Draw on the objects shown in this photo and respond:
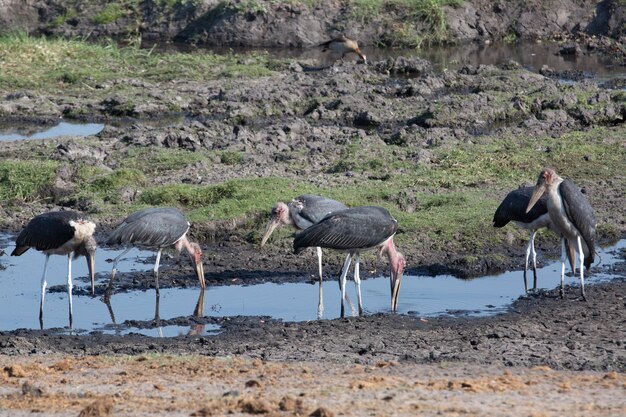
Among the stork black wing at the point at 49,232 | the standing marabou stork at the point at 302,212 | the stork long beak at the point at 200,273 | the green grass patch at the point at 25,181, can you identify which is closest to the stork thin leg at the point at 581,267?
the standing marabou stork at the point at 302,212

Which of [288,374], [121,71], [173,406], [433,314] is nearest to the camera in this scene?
[173,406]

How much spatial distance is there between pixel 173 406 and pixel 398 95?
15.5 m

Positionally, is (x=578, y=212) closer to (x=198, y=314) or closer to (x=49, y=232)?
(x=198, y=314)

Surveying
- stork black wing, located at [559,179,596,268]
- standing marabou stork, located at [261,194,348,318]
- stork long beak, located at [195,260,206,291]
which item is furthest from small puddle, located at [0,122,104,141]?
stork black wing, located at [559,179,596,268]

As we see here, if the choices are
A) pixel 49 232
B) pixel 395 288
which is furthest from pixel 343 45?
pixel 49 232

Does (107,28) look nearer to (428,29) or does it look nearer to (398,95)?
(428,29)

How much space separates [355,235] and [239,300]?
1.42 meters

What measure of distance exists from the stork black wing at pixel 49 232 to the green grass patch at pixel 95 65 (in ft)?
38.7

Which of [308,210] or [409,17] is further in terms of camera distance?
[409,17]

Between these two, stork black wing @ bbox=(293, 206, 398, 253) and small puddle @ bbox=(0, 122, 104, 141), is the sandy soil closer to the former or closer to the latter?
stork black wing @ bbox=(293, 206, 398, 253)

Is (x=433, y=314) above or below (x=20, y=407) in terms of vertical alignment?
below

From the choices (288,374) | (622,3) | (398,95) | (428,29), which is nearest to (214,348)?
(288,374)

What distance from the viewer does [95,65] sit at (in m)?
25.2

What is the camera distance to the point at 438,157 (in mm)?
17109
